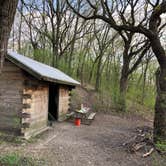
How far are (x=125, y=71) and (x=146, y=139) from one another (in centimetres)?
1011

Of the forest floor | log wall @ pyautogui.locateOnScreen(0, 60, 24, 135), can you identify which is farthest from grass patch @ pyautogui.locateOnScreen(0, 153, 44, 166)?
log wall @ pyautogui.locateOnScreen(0, 60, 24, 135)

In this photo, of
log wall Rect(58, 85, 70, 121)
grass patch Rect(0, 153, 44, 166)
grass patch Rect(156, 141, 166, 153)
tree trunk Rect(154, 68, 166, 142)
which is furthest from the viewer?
log wall Rect(58, 85, 70, 121)

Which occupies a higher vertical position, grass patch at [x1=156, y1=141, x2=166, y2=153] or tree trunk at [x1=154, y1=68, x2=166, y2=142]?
tree trunk at [x1=154, y1=68, x2=166, y2=142]

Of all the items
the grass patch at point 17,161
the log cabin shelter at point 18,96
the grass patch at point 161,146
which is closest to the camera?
the grass patch at point 17,161

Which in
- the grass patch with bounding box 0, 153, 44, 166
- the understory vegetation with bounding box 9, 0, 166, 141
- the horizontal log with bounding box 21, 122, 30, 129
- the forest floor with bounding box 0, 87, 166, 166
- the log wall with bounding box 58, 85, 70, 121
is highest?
the understory vegetation with bounding box 9, 0, 166, 141

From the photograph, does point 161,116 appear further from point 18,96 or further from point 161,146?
point 18,96

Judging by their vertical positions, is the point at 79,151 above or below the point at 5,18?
below

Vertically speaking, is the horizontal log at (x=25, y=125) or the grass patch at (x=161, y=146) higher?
the horizontal log at (x=25, y=125)

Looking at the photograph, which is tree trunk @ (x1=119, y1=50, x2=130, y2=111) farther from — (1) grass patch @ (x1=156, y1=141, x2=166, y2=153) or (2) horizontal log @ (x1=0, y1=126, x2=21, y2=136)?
(2) horizontal log @ (x1=0, y1=126, x2=21, y2=136)

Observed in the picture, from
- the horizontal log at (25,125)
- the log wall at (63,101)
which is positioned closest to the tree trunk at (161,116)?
the horizontal log at (25,125)

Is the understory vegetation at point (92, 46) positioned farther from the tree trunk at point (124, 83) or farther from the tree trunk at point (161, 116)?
the tree trunk at point (161, 116)

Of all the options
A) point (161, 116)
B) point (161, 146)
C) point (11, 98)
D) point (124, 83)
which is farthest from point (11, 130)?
point (124, 83)

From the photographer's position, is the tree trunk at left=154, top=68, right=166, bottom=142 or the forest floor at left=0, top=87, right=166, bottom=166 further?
the tree trunk at left=154, top=68, right=166, bottom=142

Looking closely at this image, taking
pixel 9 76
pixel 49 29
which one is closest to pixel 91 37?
pixel 49 29
